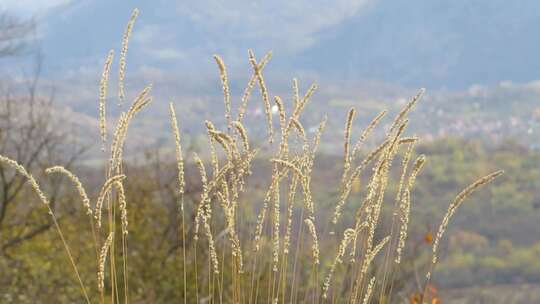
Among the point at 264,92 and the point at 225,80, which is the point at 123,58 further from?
the point at 264,92

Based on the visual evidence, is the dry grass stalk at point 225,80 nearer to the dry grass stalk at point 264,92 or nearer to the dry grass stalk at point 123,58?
the dry grass stalk at point 264,92

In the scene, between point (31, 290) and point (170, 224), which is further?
point (170, 224)

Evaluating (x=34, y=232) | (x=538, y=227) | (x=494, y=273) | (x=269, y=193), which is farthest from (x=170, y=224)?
(x=538, y=227)

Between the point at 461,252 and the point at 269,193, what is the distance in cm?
7963

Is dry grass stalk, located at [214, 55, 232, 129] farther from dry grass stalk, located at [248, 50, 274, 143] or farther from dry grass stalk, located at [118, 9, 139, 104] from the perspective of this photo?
dry grass stalk, located at [118, 9, 139, 104]

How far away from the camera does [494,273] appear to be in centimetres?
7688

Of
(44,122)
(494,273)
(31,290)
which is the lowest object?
(494,273)

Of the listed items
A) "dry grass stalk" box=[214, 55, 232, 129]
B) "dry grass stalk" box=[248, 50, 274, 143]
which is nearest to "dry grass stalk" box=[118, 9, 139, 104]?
"dry grass stalk" box=[214, 55, 232, 129]

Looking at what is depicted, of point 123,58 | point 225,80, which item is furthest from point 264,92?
point 123,58

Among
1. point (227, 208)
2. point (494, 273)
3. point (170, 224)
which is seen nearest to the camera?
point (227, 208)

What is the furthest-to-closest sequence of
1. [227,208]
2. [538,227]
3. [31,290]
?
[538,227] < [31,290] < [227,208]

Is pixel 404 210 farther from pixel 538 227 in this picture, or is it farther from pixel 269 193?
pixel 538 227

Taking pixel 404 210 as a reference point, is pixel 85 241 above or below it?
below

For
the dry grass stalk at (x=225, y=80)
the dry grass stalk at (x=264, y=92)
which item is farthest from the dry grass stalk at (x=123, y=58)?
the dry grass stalk at (x=264, y=92)
